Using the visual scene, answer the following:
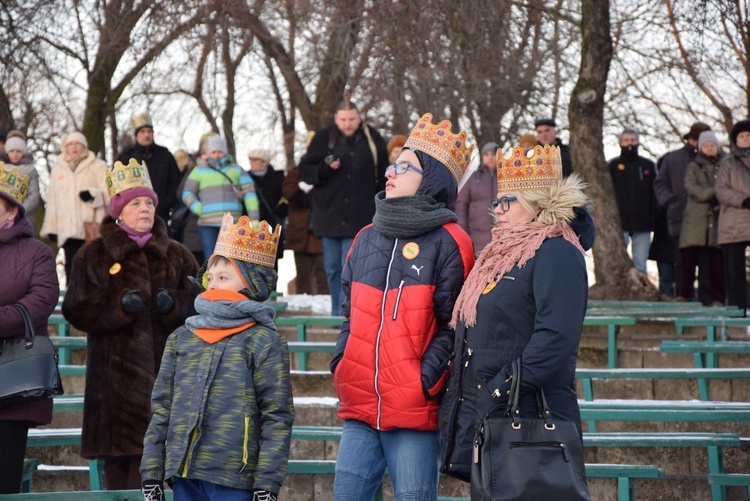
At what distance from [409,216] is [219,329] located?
88 centimetres

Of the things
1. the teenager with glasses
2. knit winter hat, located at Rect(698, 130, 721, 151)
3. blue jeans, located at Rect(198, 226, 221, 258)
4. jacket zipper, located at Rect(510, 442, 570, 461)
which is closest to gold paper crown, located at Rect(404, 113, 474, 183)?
the teenager with glasses

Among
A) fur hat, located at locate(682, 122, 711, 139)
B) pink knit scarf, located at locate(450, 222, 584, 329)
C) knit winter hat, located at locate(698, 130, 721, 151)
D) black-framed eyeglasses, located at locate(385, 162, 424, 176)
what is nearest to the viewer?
pink knit scarf, located at locate(450, 222, 584, 329)

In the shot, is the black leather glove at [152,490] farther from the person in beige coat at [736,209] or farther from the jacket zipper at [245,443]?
the person in beige coat at [736,209]

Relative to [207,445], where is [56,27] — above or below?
above

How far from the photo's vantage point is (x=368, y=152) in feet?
34.2

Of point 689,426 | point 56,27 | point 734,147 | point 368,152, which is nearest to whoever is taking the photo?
point 689,426

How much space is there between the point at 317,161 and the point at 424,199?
5.57 meters

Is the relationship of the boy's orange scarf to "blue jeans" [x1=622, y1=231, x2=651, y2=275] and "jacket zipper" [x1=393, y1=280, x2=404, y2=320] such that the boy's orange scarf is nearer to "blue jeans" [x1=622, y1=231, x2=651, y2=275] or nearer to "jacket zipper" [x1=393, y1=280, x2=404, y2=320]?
"jacket zipper" [x1=393, y1=280, x2=404, y2=320]

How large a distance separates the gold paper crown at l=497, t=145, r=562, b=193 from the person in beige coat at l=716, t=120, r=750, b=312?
262 inches

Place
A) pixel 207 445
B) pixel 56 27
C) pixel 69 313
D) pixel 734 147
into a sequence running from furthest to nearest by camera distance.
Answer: pixel 56 27, pixel 734 147, pixel 69 313, pixel 207 445

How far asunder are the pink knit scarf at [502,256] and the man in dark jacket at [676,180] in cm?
848

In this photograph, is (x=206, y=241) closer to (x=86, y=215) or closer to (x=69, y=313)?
(x=86, y=215)

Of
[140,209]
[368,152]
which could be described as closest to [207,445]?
[140,209]

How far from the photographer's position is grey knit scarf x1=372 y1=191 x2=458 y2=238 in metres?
4.98
